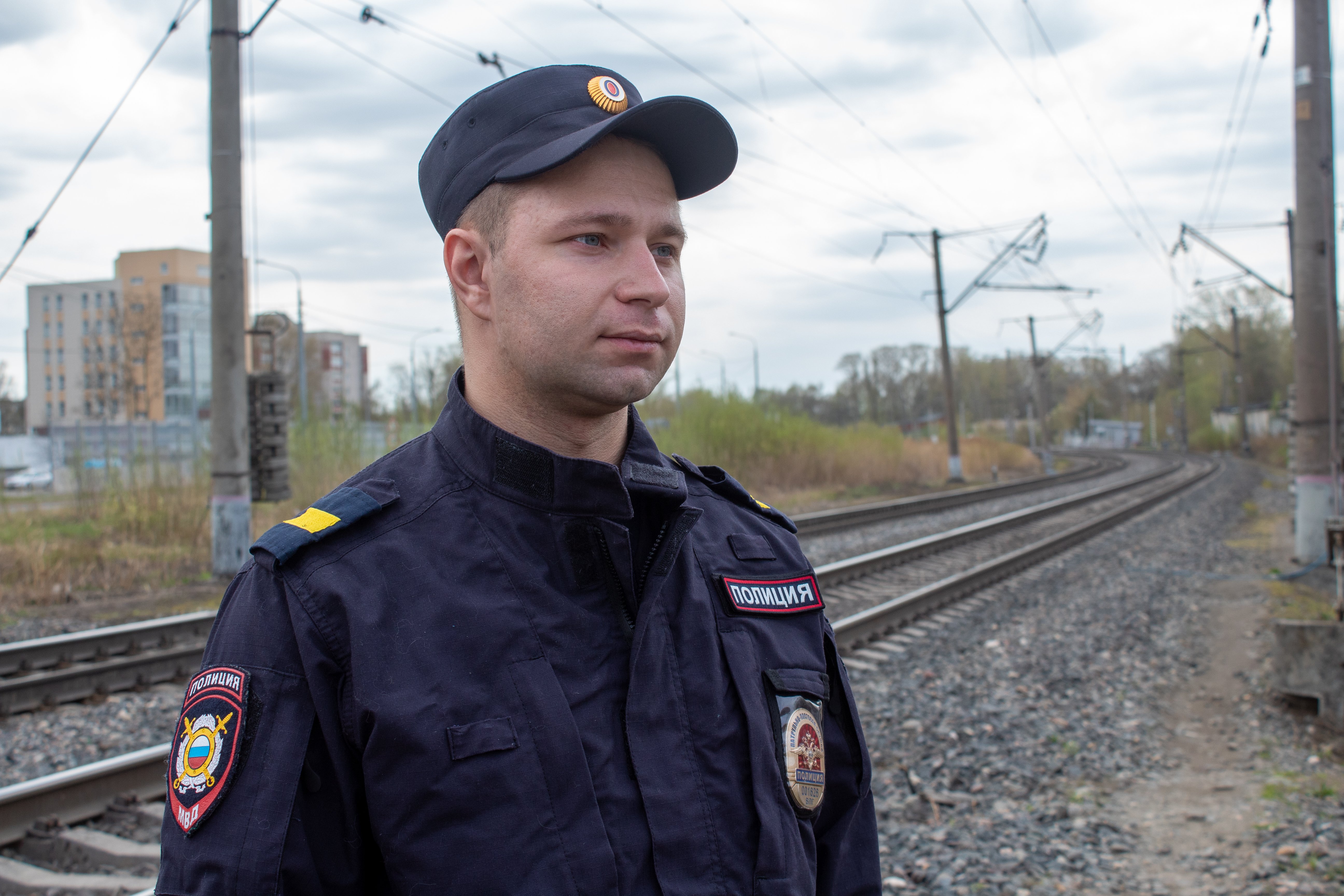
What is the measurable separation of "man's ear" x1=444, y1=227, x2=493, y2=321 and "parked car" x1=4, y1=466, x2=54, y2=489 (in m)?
32.5

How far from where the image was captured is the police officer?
1.20 metres

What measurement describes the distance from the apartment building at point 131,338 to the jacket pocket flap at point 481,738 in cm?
4787

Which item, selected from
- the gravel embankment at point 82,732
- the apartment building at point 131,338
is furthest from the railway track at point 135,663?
the apartment building at point 131,338

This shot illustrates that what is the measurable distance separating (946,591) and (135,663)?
7.16 meters

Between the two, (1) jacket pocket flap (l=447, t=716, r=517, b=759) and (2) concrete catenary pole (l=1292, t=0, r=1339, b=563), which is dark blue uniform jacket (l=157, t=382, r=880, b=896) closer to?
(1) jacket pocket flap (l=447, t=716, r=517, b=759)

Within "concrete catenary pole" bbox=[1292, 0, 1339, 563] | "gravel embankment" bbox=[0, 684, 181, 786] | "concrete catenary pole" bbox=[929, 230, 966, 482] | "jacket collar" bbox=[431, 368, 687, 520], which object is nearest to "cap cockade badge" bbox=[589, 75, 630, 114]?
"jacket collar" bbox=[431, 368, 687, 520]

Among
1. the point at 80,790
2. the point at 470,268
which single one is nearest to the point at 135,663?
the point at 80,790

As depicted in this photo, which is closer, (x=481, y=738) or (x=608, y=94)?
(x=481, y=738)

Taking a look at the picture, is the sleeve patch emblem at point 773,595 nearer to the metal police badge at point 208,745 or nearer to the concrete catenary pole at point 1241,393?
the metal police badge at point 208,745

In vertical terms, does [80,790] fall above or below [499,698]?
below

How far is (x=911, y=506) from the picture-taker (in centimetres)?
2047

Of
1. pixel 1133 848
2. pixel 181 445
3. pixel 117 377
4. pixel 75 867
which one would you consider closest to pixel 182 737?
pixel 75 867

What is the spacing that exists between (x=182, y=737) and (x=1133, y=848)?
13.6ft

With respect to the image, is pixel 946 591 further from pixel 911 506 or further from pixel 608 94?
pixel 911 506
